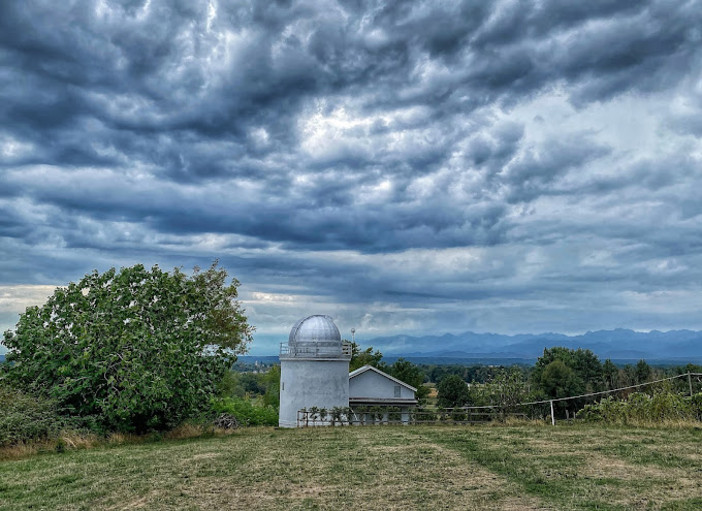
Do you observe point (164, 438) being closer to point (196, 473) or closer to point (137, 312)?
point (137, 312)

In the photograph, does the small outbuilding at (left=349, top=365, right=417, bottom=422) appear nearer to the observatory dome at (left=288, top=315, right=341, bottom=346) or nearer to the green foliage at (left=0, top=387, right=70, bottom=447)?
the observatory dome at (left=288, top=315, right=341, bottom=346)

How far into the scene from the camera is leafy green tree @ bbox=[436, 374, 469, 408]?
74.3 m

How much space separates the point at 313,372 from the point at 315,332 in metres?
2.57

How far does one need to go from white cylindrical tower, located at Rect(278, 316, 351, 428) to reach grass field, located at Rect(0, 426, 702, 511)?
1751cm

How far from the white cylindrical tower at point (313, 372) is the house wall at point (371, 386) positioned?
13.3m

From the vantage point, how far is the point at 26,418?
666 inches

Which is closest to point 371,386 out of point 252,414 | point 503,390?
point 252,414

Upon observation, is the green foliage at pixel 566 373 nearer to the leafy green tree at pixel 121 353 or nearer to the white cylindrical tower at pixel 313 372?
the white cylindrical tower at pixel 313 372

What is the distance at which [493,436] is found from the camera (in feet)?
55.8

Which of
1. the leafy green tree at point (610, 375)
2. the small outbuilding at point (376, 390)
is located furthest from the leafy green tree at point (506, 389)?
the leafy green tree at point (610, 375)

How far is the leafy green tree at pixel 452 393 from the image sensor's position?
244ft

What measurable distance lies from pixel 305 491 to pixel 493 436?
8.52 meters

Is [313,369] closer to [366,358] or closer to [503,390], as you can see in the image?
[503,390]

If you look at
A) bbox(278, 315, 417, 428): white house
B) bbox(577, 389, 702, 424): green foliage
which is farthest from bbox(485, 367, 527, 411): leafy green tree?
bbox(577, 389, 702, 424): green foliage
